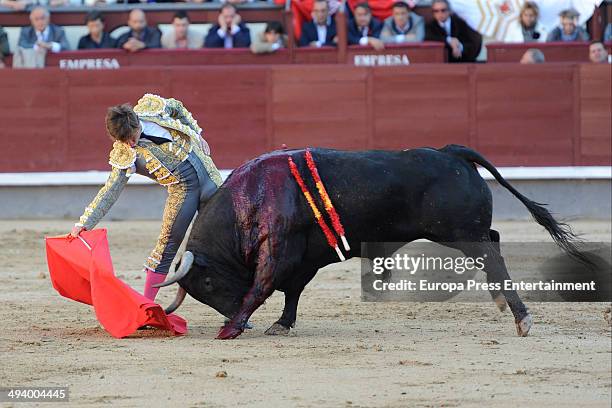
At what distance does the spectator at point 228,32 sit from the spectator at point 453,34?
158 cm

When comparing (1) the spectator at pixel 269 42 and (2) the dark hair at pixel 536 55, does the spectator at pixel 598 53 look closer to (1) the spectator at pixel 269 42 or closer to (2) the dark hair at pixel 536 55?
(2) the dark hair at pixel 536 55

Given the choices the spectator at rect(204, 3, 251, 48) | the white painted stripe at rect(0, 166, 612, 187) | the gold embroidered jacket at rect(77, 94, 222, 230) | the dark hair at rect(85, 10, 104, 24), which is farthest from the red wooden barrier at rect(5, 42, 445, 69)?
the gold embroidered jacket at rect(77, 94, 222, 230)

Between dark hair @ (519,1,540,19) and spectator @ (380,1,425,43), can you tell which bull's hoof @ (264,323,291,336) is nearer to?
spectator @ (380,1,425,43)

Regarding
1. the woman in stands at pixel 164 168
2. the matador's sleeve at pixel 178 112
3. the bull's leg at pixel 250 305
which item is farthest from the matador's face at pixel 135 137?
the bull's leg at pixel 250 305

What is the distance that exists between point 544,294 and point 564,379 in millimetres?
2391

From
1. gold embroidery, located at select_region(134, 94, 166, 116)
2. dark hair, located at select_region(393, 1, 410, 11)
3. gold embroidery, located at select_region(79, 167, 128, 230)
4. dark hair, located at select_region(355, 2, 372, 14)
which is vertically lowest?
dark hair, located at select_region(355, 2, 372, 14)

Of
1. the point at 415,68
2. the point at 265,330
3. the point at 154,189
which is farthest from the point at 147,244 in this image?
the point at 265,330

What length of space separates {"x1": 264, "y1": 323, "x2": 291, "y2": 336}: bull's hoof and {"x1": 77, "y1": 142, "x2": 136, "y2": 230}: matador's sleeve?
0.88 m

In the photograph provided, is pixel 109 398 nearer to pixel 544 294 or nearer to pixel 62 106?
pixel 544 294

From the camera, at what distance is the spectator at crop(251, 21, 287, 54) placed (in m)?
11.2

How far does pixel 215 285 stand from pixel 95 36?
600cm

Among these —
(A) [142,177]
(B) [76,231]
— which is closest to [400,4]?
(A) [142,177]

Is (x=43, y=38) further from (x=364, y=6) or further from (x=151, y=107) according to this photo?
(x=151, y=107)

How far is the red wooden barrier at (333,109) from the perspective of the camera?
11.3m
